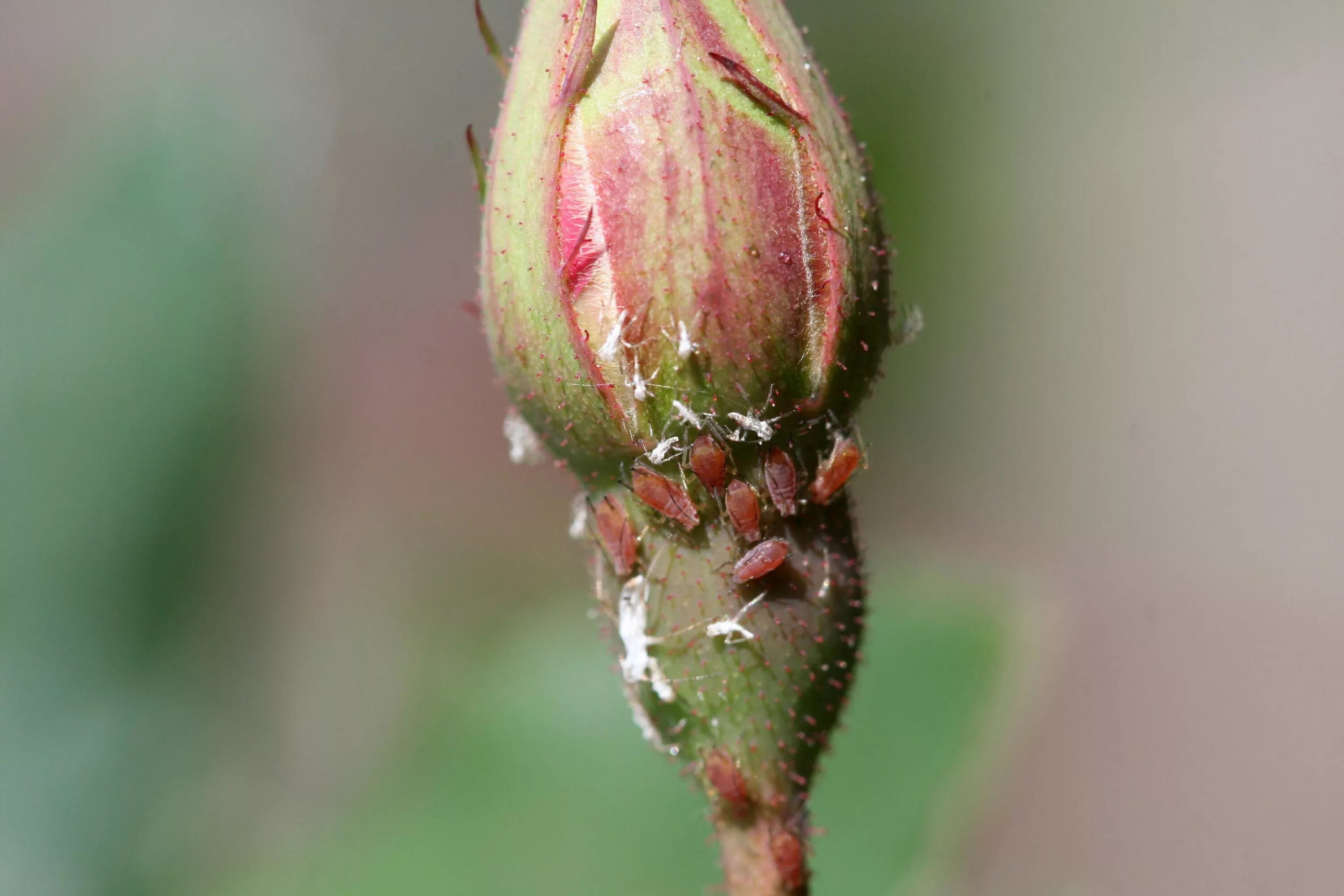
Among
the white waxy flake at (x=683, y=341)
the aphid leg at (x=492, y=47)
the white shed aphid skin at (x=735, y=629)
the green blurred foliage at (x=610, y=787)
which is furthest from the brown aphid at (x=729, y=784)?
the green blurred foliage at (x=610, y=787)

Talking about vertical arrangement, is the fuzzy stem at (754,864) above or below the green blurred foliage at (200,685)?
above

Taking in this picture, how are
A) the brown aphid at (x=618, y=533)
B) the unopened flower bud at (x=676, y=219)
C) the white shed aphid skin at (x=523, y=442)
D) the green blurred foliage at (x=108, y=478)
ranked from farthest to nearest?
1. the green blurred foliage at (x=108, y=478)
2. the white shed aphid skin at (x=523, y=442)
3. the brown aphid at (x=618, y=533)
4. the unopened flower bud at (x=676, y=219)

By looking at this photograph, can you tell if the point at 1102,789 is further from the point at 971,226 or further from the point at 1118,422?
the point at 971,226

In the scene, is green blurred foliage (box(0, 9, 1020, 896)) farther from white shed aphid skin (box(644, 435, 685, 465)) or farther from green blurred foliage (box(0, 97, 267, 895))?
white shed aphid skin (box(644, 435, 685, 465))

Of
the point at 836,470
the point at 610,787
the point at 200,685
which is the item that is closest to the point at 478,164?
the point at 836,470

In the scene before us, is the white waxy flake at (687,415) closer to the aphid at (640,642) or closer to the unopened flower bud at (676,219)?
the unopened flower bud at (676,219)

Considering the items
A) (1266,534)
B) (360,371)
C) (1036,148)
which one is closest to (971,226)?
(1036,148)

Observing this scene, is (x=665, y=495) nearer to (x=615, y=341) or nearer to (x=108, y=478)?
(x=615, y=341)
